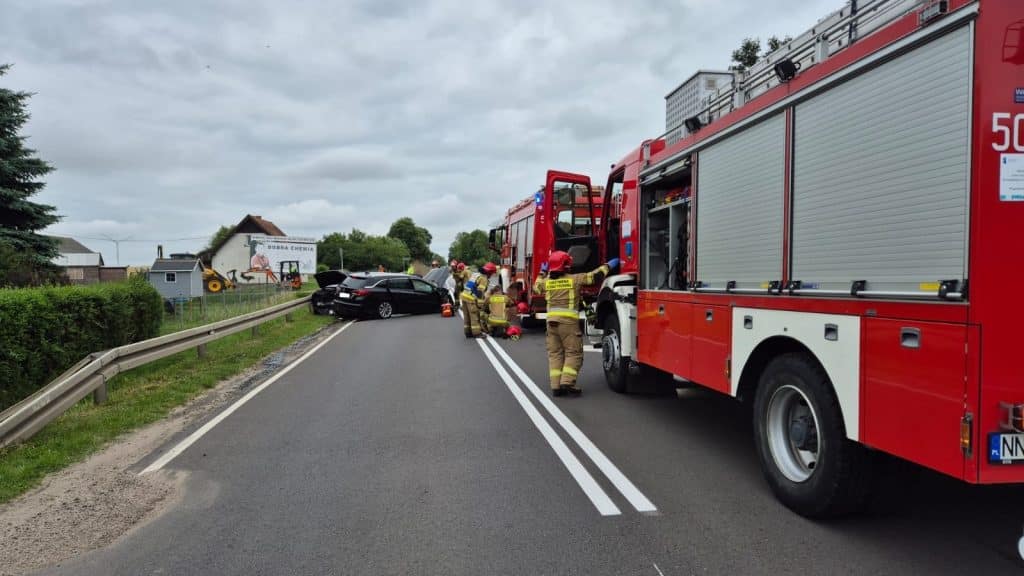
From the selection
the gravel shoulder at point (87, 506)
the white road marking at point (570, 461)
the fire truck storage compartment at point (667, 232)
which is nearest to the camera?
the gravel shoulder at point (87, 506)

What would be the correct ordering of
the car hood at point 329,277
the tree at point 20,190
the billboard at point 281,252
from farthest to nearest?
the billboard at point 281,252
the car hood at point 329,277
the tree at point 20,190

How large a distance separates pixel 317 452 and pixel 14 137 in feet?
56.1

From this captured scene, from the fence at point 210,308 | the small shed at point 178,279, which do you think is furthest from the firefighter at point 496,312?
the small shed at point 178,279

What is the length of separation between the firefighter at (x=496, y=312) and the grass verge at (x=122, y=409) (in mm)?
4709

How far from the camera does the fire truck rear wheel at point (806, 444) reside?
3.66 m

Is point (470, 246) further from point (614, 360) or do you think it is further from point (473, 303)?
point (614, 360)

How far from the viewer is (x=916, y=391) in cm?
307

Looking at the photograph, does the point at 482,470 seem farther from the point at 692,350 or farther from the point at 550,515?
the point at 692,350

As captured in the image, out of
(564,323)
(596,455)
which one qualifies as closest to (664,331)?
(596,455)

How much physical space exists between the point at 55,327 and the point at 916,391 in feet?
28.4

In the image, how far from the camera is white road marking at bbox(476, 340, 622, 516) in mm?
4254

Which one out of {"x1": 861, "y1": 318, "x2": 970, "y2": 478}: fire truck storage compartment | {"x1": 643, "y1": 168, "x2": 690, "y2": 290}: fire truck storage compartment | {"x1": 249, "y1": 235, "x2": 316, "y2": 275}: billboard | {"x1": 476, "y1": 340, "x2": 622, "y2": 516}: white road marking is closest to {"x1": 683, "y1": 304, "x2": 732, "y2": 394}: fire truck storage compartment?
{"x1": 643, "y1": 168, "x2": 690, "y2": 290}: fire truck storage compartment

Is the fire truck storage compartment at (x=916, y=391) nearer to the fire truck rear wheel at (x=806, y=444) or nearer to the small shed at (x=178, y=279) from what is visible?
the fire truck rear wheel at (x=806, y=444)

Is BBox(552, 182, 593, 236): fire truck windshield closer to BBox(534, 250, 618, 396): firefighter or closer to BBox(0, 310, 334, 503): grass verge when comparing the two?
BBox(534, 250, 618, 396): firefighter
